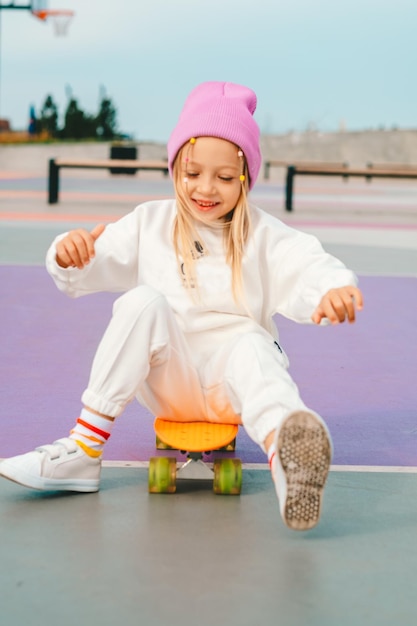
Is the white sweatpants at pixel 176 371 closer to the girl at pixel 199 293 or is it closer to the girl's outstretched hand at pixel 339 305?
the girl at pixel 199 293

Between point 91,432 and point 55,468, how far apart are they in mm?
129

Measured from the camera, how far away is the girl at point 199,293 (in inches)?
101

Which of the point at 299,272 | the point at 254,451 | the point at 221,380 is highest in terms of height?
the point at 299,272

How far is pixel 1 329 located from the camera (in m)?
4.82

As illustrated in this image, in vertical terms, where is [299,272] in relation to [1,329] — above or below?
above

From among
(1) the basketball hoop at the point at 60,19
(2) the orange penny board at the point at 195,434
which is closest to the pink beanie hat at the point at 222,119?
(2) the orange penny board at the point at 195,434

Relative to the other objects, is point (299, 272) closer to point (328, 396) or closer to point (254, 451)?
point (254, 451)

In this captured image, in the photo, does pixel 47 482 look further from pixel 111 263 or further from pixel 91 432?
pixel 111 263

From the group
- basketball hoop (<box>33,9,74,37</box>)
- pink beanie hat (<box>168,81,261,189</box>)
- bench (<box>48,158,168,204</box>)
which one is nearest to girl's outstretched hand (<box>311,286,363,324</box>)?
pink beanie hat (<box>168,81,261,189</box>)

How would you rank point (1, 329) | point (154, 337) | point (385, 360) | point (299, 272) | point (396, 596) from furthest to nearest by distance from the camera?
point (1, 329)
point (385, 360)
point (299, 272)
point (154, 337)
point (396, 596)

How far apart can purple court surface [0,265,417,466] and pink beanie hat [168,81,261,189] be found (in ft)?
2.96

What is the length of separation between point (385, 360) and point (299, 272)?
170cm

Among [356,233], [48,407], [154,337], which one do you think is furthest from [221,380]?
[356,233]

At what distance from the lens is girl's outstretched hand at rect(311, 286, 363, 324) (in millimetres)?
2479
